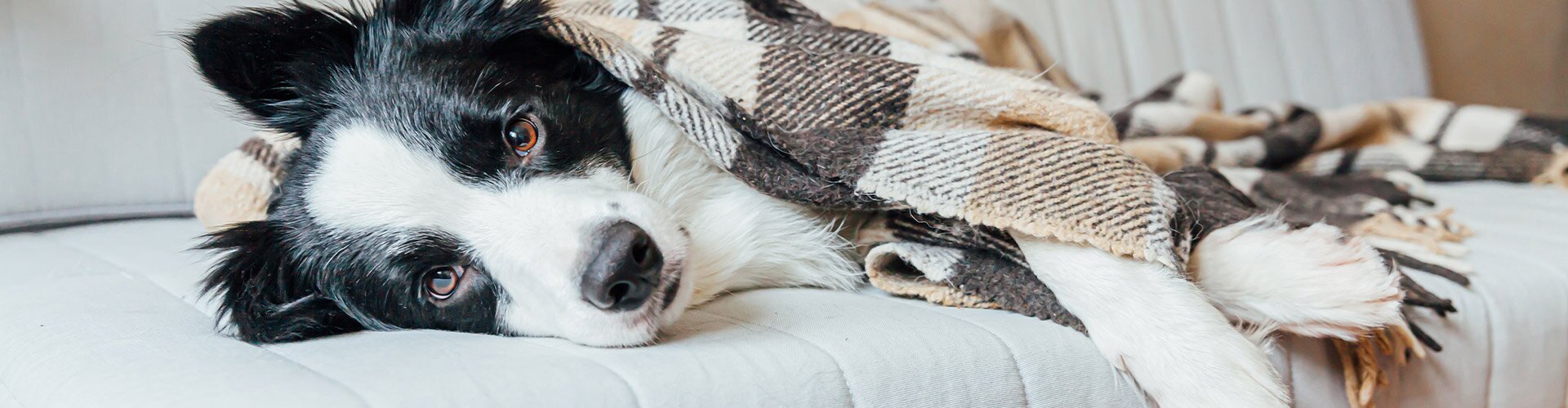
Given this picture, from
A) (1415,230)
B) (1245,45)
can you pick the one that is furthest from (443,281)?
(1245,45)

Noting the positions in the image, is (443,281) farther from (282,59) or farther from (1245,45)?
(1245,45)

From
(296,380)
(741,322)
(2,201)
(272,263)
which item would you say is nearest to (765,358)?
(741,322)

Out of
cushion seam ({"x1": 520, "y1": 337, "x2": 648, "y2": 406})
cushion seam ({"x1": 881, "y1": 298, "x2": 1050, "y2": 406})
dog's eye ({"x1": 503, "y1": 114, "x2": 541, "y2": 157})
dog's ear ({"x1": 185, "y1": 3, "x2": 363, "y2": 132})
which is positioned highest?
dog's ear ({"x1": 185, "y1": 3, "x2": 363, "y2": 132})

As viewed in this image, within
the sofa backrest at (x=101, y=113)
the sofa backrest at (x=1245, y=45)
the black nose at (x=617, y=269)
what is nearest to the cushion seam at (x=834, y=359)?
the black nose at (x=617, y=269)

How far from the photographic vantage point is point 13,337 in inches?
36.7

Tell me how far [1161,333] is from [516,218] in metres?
0.63

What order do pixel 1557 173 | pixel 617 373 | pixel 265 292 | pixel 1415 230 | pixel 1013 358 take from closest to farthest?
pixel 617 373
pixel 1013 358
pixel 265 292
pixel 1415 230
pixel 1557 173

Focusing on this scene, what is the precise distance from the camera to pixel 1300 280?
38.0 inches

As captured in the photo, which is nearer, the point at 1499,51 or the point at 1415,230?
the point at 1415,230

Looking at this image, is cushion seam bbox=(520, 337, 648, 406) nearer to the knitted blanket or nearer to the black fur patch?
the black fur patch

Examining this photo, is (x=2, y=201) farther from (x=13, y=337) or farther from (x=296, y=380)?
(x=296, y=380)

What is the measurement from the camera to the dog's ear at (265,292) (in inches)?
36.7

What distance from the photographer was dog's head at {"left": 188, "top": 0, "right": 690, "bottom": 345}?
2.97ft

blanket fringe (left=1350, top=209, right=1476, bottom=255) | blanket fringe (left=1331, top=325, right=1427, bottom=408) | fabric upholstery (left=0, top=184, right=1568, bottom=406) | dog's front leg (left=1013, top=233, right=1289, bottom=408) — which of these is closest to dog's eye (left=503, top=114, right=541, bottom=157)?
fabric upholstery (left=0, top=184, right=1568, bottom=406)
